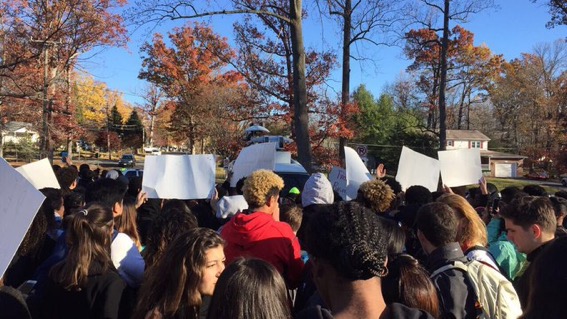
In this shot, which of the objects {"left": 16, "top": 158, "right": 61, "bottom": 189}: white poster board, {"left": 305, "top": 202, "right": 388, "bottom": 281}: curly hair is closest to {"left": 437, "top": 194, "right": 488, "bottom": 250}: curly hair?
{"left": 305, "top": 202, "right": 388, "bottom": 281}: curly hair

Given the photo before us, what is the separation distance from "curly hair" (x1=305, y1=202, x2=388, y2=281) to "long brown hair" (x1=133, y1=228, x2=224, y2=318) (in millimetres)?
756

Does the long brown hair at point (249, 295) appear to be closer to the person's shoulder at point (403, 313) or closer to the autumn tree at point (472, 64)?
the person's shoulder at point (403, 313)

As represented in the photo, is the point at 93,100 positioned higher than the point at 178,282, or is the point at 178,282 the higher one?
the point at 93,100

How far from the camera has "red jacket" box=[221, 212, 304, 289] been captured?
131 inches

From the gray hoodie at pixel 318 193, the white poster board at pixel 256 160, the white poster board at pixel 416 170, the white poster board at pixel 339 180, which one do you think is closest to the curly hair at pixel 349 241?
the gray hoodie at pixel 318 193

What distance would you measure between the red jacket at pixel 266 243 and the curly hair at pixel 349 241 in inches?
60.5

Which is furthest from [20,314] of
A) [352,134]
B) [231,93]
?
[231,93]

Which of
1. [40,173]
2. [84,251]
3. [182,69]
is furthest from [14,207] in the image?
[182,69]

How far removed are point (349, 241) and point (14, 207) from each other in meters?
1.47

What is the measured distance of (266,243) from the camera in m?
3.32

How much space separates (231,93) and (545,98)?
41477 millimetres

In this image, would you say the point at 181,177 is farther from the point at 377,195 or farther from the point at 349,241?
the point at 349,241

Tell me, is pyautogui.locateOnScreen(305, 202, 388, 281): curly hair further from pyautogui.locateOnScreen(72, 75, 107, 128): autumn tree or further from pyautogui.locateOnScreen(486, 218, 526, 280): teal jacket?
pyautogui.locateOnScreen(72, 75, 107, 128): autumn tree

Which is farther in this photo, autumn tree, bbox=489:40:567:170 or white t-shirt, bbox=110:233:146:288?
autumn tree, bbox=489:40:567:170
